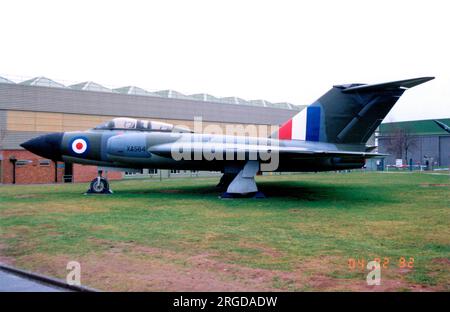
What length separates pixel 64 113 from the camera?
3434cm

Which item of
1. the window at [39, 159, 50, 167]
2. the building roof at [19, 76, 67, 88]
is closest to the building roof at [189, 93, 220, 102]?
the building roof at [19, 76, 67, 88]

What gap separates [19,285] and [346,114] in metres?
13.3

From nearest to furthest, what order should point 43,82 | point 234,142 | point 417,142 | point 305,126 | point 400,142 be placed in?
point 234,142
point 305,126
point 43,82
point 400,142
point 417,142

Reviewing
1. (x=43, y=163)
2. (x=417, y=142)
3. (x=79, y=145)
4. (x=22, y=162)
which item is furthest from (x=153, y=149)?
(x=417, y=142)

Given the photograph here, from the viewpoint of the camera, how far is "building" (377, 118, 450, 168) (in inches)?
2898

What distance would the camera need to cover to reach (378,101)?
15.7 m

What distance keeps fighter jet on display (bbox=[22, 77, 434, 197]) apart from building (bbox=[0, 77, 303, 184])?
15.5 meters

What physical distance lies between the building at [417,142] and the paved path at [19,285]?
237 ft

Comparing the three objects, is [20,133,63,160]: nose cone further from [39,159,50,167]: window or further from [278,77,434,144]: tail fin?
[39,159,50,167]: window
